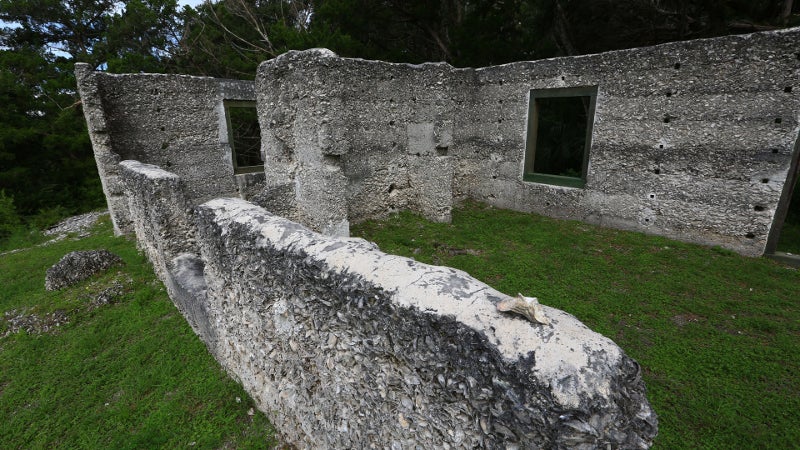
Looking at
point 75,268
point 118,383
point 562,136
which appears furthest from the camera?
point 562,136

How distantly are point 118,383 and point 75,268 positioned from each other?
299 cm

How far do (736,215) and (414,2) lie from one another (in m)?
10.5

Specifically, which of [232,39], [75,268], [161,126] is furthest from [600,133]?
[232,39]

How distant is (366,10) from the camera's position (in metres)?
11.5

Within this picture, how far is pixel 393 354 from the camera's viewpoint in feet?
5.37

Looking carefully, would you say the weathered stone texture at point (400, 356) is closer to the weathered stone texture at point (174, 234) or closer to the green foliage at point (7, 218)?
the weathered stone texture at point (174, 234)

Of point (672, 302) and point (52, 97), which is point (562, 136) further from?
point (52, 97)

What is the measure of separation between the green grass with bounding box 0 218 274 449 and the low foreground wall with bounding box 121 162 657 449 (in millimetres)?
404

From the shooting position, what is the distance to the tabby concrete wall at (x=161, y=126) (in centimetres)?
661

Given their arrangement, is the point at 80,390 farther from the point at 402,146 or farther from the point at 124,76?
the point at 124,76

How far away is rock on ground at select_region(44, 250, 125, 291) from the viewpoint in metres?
5.23

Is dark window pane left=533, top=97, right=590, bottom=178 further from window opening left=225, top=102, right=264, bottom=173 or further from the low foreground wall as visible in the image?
the low foreground wall

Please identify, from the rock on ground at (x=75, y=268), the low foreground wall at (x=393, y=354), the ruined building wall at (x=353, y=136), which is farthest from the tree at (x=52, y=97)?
the low foreground wall at (x=393, y=354)

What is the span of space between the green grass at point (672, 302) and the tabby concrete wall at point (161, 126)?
419 cm
